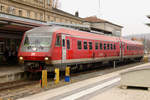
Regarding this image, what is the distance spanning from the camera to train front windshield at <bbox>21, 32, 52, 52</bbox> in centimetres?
1147

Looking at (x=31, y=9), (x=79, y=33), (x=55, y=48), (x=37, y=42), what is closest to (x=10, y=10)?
(x=31, y=9)

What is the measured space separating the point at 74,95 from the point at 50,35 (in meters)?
4.74

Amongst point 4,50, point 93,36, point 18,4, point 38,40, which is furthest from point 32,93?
point 18,4

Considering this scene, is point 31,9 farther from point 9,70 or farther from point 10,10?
point 9,70

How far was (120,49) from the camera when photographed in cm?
2195

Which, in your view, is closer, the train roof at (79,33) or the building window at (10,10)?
the train roof at (79,33)

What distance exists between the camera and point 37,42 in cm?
1177

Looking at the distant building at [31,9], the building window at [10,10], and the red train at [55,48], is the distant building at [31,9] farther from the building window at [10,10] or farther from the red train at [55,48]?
the red train at [55,48]

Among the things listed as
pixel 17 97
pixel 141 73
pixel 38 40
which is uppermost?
pixel 38 40

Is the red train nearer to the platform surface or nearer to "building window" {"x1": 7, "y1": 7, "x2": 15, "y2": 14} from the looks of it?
the platform surface

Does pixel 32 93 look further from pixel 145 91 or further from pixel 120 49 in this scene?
pixel 120 49

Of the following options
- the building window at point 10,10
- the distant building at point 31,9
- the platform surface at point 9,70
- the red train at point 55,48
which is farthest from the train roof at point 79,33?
the building window at point 10,10

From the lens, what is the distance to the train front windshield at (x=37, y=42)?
11.5 meters

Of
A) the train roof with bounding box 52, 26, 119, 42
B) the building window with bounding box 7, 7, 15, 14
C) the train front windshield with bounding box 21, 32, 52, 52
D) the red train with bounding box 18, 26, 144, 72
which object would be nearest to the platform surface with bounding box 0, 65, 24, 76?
the red train with bounding box 18, 26, 144, 72
